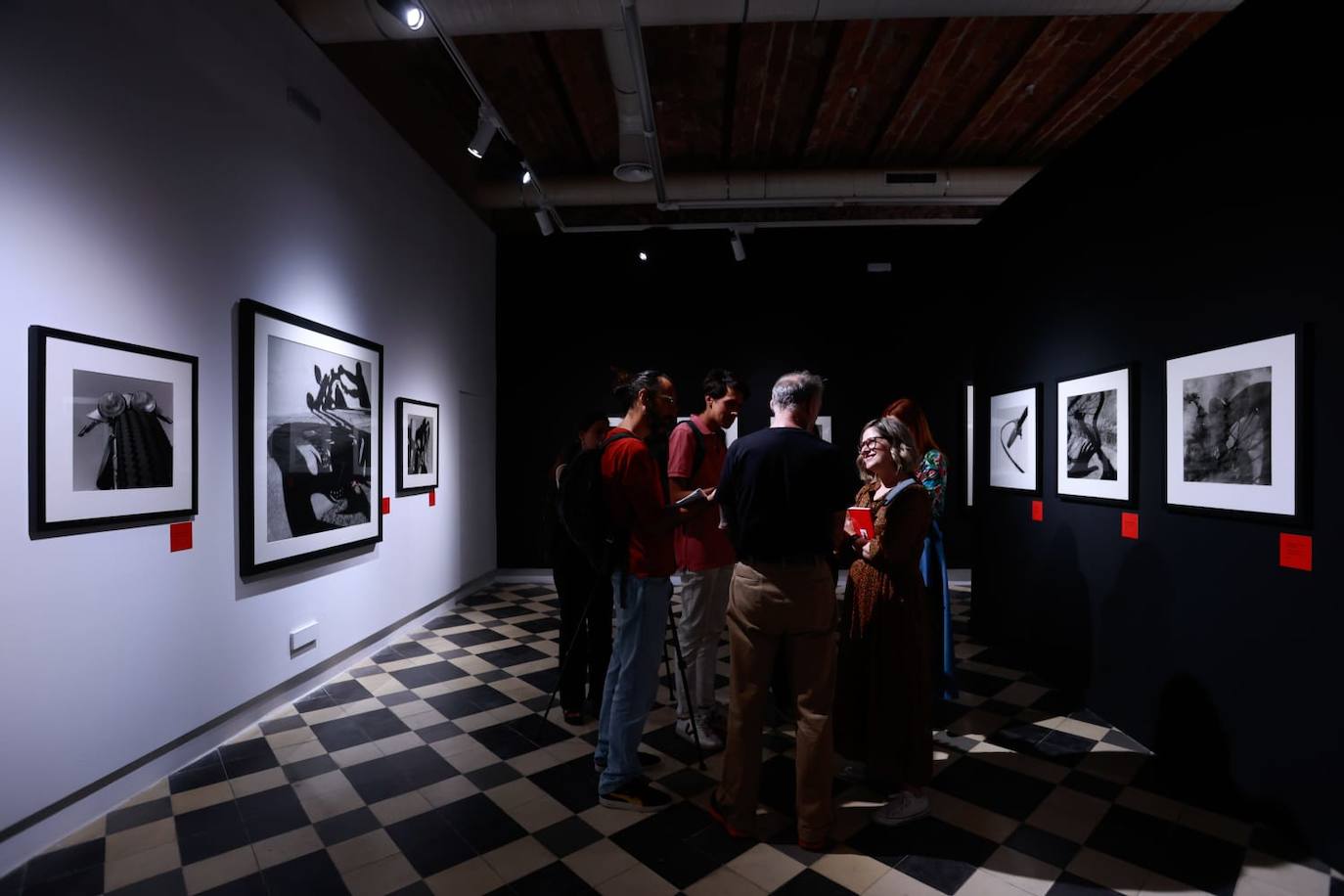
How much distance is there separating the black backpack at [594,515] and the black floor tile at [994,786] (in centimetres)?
194

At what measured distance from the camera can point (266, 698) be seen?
3645mm

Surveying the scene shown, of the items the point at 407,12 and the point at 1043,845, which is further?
the point at 407,12

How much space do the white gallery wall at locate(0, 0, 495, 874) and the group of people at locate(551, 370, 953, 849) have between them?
2.11 metres

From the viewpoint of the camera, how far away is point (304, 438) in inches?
156

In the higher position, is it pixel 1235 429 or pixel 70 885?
pixel 1235 429

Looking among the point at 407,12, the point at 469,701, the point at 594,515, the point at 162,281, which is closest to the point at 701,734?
the point at 594,515

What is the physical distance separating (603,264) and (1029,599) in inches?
227

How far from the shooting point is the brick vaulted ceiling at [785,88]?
4.29 metres

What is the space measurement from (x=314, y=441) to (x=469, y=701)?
1991mm

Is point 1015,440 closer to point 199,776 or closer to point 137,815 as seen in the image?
point 199,776

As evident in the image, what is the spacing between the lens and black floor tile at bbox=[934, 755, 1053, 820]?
9.01 ft

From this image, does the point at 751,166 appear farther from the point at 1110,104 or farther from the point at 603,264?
the point at 1110,104

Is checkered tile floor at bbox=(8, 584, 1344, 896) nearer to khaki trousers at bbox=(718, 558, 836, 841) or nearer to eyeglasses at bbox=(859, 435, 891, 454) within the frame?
khaki trousers at bbox=(718, 558, 836, 841)

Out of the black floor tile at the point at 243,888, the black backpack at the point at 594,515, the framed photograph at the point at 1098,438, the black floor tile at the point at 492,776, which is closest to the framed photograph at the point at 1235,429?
the framed photograph at the point at 1098,438
